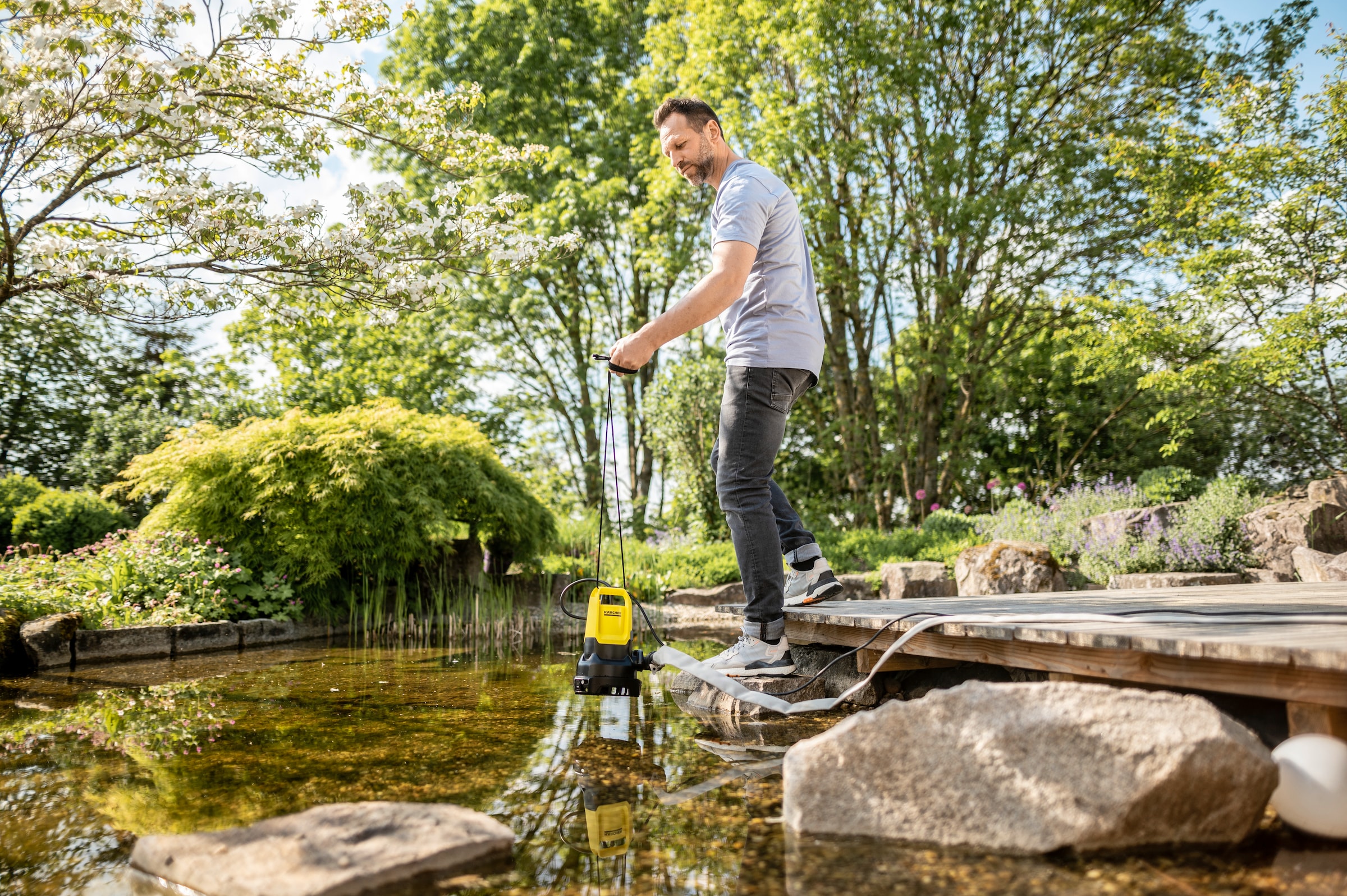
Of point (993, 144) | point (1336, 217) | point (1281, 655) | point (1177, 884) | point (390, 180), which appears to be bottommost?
point (1177, 884)

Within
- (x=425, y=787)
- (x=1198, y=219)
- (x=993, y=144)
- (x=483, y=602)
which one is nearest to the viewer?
(x=425, y=787)

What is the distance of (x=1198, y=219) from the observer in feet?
28.5

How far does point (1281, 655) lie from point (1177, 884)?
55 centimetres

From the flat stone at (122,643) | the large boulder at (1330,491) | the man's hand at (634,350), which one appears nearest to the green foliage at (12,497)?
the flat stone at (122,643)

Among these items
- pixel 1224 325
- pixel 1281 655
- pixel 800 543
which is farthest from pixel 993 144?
pixel 1281 655

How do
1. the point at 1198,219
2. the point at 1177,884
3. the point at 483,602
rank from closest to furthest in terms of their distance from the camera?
the point at 1177,884 < the point at 483,602 < the point at 1198,219

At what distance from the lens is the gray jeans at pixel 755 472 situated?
9.41ft

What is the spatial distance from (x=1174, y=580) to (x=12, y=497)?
11.0 metres

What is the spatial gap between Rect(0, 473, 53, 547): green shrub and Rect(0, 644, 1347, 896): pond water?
627cm

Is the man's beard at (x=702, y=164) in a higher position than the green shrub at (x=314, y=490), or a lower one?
higher

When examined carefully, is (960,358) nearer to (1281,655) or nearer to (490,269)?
(490,269)

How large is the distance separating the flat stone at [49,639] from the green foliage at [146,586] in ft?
1.02

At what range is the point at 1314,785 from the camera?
1635mm

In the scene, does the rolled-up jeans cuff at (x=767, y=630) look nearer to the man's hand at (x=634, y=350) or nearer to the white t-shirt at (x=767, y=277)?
the white t-shirt at (x=767, y=277)
